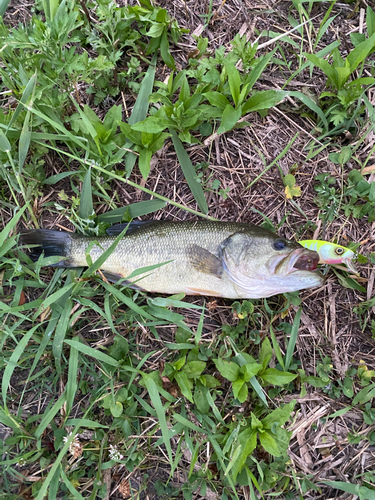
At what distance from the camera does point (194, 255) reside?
132 inches

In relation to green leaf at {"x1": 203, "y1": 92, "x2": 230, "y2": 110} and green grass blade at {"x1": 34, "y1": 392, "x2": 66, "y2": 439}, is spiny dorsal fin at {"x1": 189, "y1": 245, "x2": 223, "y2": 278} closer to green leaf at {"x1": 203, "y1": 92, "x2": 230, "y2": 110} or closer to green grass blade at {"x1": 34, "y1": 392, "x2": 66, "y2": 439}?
green leaf at {"x1": 203, "y1": 92, "x2": 230, "y2": 110}

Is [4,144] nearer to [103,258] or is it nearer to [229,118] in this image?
[103,258]

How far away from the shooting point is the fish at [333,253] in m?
3.35

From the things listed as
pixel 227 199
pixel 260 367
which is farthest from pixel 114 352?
pixel 227 199

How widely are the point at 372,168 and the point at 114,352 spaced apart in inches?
145

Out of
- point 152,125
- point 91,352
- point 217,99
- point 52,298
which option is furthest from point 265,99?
point 91,352

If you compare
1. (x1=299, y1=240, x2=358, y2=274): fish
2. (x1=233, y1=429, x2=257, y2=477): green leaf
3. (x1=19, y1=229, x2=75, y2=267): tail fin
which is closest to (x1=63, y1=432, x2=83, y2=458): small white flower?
(x1=233, y1=429, x2=257, y2=477): green leaf

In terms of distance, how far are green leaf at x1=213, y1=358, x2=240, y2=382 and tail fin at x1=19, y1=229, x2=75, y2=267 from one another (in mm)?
1953

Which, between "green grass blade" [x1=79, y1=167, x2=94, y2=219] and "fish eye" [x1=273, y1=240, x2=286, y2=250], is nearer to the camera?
"fish eye" [x1=273, y1=240, x2=286, y2=250]

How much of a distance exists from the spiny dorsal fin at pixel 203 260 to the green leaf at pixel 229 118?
52.8 inches

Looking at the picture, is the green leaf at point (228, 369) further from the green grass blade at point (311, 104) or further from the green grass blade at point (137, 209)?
the green grass blade at point (311, 104)

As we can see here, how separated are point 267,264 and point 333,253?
0.75 meters

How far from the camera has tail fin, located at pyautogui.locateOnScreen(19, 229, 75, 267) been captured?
11.3 ft

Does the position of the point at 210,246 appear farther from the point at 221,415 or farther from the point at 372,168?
the point at 372,168
